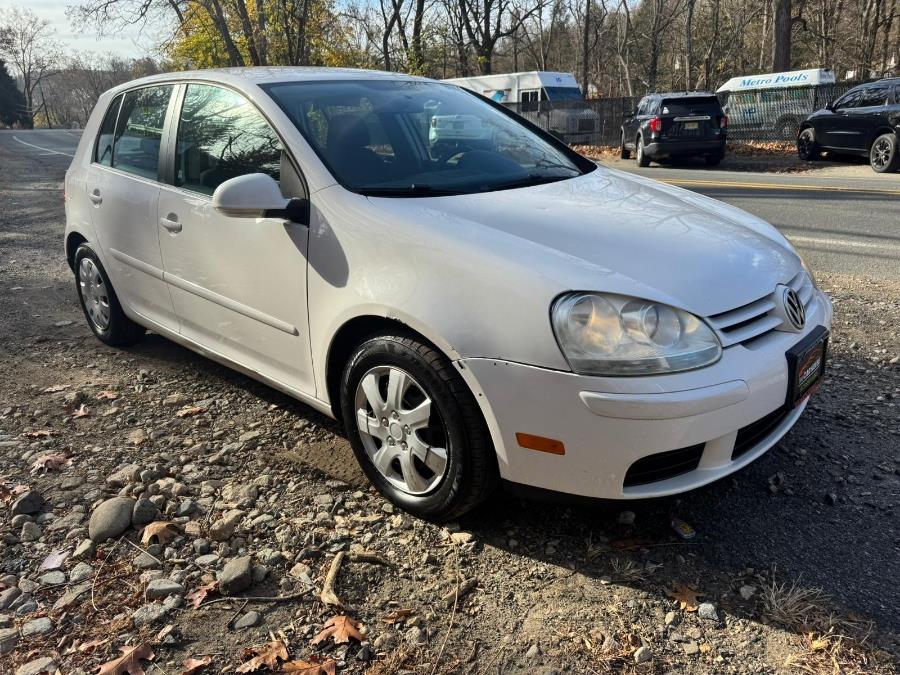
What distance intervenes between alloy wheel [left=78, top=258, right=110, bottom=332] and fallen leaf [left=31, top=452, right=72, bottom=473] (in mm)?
1454

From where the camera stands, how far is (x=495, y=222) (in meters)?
2.56

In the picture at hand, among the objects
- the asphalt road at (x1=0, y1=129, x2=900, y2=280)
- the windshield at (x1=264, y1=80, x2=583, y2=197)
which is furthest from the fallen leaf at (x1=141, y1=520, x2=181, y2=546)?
the asphalt road at (x1=0, y1=129, x2=900, y2=280)

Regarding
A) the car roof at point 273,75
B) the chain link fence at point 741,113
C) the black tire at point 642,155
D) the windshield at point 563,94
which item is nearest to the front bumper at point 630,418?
the car roof at point 273,75

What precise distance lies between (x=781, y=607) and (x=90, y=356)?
421 centimetres

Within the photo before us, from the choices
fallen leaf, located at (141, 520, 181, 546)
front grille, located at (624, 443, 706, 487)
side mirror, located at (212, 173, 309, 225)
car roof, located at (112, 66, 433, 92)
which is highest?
car roof, located at (112, 66, 433, 92)

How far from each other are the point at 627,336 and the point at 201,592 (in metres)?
1.63

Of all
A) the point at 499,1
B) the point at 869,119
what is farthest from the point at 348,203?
the point at 499,1

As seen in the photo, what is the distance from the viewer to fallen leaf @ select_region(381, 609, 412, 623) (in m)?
2.23

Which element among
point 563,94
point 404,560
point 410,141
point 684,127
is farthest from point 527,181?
point 563,94

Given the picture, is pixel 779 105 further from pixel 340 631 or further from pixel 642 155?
pixel 340 631

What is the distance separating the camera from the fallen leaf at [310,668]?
204cm

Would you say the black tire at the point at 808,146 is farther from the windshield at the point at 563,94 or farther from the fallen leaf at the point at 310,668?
the fallen leaf at the point at 310,668

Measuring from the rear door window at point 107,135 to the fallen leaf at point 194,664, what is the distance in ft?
10.5

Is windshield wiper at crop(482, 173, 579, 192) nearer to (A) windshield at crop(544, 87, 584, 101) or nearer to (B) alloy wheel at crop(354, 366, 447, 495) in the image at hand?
(B) alloy wheel at crop(354, 366, 447, 495)
